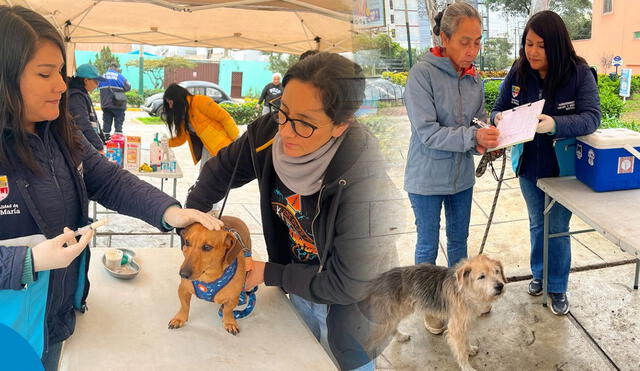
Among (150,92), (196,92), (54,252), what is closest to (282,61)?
A: (54,252)

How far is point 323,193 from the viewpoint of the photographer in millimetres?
812

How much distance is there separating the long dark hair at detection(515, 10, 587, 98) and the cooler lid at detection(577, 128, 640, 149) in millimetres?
200

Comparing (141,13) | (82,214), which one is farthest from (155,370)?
(141,13)

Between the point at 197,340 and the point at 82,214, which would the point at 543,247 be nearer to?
the point at 197,340

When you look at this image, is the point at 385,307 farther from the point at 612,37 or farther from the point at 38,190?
the point at 612,37

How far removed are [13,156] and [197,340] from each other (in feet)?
1.37

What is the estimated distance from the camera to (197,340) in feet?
3.03

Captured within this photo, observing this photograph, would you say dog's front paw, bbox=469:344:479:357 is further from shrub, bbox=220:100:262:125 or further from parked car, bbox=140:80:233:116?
A: parked car, bbox=140:80:233:116

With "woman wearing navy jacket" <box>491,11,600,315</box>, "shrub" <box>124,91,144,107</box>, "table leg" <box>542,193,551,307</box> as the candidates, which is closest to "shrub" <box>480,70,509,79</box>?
"woman wearing navy jacket" <box>491,11,600,315</box>

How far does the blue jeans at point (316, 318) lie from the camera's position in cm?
105

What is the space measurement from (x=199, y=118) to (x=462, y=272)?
1.66 metres

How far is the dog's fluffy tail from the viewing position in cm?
118

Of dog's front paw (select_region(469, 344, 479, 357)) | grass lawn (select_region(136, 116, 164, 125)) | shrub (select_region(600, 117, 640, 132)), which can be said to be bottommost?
dog's front paw (select_region(469, 344, 479, 357))

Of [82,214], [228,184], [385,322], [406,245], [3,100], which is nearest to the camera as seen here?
[3,100]
